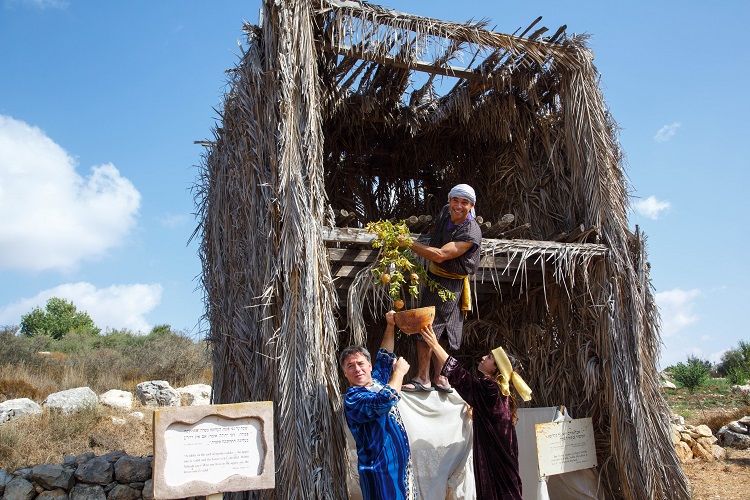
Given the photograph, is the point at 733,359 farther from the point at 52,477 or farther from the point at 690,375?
the point at 52,477

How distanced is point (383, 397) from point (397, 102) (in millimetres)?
4745

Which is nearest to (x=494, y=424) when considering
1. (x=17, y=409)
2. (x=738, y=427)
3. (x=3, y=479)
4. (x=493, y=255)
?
(x=493, y=255)

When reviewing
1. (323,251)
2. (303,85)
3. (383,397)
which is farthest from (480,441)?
(303,85)

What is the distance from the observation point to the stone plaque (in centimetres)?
357

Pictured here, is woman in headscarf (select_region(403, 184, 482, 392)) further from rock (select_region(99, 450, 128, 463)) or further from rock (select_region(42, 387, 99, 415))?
rock (select_region(42, 387, 99, 415))

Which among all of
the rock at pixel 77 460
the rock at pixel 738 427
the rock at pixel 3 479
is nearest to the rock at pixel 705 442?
the rock at pixel 738 427

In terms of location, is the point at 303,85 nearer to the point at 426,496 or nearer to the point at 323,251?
the point at 323,251

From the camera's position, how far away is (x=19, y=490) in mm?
7062

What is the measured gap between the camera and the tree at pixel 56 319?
119 feet

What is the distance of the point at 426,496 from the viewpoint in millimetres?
5113

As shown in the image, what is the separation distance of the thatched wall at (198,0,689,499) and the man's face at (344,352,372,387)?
2.74 feet

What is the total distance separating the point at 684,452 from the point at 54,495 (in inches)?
397

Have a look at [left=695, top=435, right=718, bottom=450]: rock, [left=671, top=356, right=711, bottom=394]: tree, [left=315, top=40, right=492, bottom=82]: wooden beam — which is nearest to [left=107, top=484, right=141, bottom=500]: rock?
[left=315, top=40, right=492, bottom=82]: wooden beam

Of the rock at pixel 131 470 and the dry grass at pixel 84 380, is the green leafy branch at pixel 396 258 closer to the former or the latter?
the dry grass at pixel 84 380
